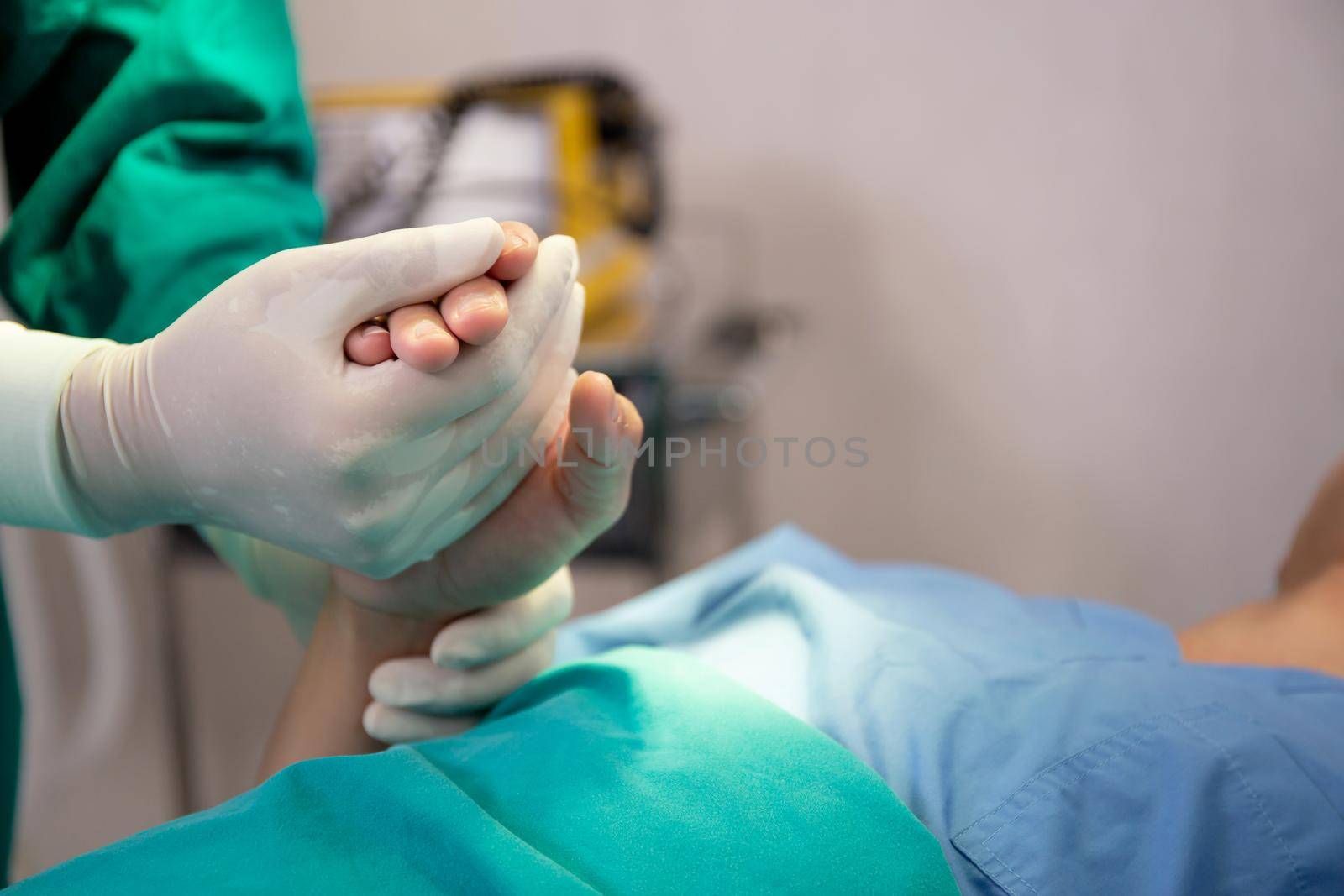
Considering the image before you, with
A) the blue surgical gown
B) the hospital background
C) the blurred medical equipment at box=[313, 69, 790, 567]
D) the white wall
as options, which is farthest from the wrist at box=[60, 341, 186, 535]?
the white wall

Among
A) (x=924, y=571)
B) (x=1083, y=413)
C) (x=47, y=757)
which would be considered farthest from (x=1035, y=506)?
(x=47, y=757)

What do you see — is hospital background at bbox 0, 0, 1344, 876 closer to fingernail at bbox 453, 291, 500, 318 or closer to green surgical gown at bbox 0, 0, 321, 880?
green surgical gown at bbox 0, 0, 321, 880

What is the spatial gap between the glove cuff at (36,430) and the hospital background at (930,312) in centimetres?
87

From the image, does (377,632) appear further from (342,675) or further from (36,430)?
(36,430)

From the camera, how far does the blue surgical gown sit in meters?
0.47

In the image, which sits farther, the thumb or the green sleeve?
the green sleeve

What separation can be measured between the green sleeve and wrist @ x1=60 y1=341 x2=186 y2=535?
187 mm

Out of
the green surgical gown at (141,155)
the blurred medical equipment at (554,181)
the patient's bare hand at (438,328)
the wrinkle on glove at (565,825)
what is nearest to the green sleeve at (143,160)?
the green surgical gown at (141,155)

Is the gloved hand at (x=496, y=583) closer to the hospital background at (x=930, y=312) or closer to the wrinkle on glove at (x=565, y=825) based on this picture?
the wrinkle on glove at (x=565, y=825)

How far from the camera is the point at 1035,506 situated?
5.32ft

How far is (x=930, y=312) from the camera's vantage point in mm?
1614

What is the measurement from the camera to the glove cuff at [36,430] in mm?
472

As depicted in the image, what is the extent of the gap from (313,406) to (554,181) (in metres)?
0.91

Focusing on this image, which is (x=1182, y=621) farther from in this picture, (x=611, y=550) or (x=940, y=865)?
(x=940, y=865)
